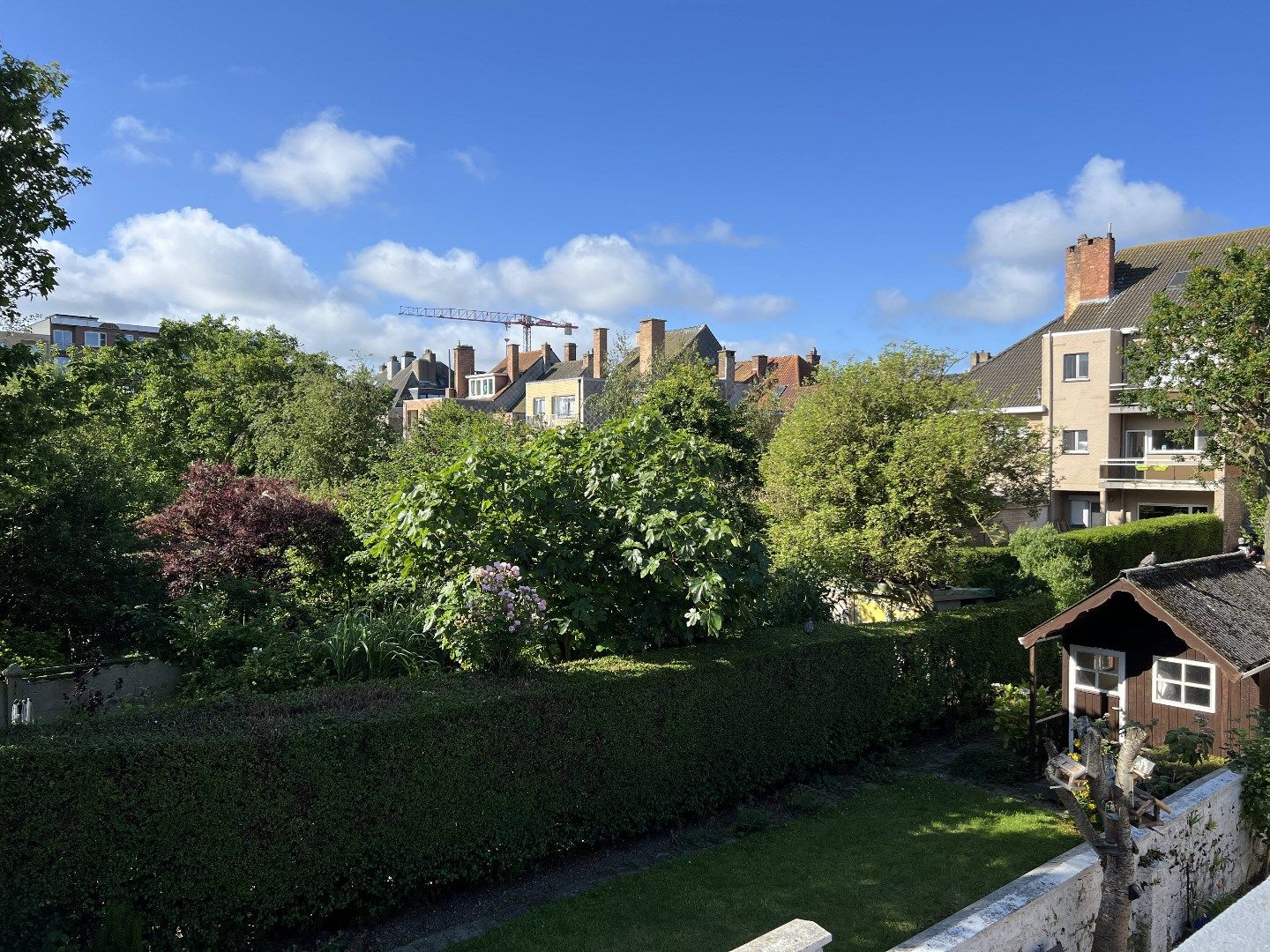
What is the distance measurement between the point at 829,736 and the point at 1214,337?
1389 centimetres

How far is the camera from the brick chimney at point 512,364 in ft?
213

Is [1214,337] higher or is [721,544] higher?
[1214,337]

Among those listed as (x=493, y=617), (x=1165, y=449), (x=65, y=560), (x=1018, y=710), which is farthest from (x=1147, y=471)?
(x=65, y=560)

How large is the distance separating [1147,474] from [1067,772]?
31.1 meters

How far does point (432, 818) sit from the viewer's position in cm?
827

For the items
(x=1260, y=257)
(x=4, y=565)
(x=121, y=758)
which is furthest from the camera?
(x=1260, y=257)

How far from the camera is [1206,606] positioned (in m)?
11.5

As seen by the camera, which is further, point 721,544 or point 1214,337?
point 1214,337

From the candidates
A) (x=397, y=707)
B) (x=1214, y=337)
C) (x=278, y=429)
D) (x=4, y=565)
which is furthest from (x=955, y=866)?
(x=278, y=429)

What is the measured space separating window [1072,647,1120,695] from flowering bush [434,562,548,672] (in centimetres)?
835

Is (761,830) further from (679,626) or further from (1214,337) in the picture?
(1214,337)

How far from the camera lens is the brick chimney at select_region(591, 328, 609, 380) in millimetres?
53281

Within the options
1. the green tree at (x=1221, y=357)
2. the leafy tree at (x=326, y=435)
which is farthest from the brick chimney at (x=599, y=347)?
the green tree at (x=1221, y=357)

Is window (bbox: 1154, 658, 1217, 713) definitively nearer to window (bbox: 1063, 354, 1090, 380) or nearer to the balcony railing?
the balcony railing
